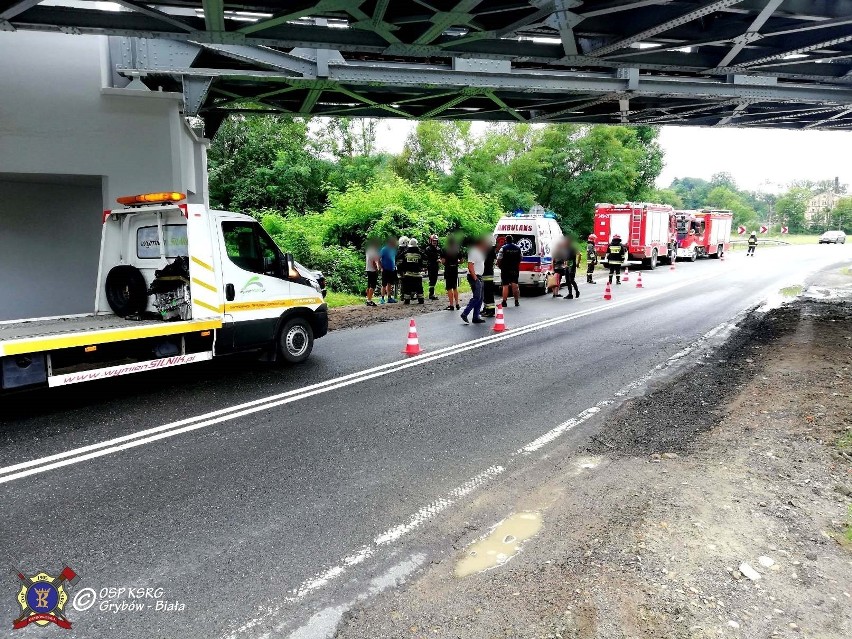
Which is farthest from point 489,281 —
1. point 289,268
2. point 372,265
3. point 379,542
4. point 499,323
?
point 379,542

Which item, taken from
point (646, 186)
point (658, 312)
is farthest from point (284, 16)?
point (646, 186)

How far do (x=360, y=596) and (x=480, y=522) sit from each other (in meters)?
1.18

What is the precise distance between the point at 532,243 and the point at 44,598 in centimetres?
1699

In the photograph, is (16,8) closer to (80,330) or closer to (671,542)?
(80,330)

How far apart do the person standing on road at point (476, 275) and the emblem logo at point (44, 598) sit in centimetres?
1040

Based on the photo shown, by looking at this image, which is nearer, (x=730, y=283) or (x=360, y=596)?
(x=360, y=596)

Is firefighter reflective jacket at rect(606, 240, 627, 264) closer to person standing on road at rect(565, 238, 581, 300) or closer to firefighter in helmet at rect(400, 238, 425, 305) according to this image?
person standing on road at rect(565, 238, 581, 300)

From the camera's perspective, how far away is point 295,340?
9.60 metres

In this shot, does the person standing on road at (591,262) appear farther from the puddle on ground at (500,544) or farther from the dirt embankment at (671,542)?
the puddle on ground at (500,544)

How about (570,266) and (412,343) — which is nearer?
(412,343)

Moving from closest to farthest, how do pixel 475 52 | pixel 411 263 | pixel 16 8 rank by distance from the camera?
pixel 16 8 < pixel 475 52 < pixel 411 263

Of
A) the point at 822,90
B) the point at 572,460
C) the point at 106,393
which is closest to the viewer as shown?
the point at 572,460

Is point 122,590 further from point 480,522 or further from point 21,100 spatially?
point 21,100

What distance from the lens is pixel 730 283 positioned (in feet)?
75.3
